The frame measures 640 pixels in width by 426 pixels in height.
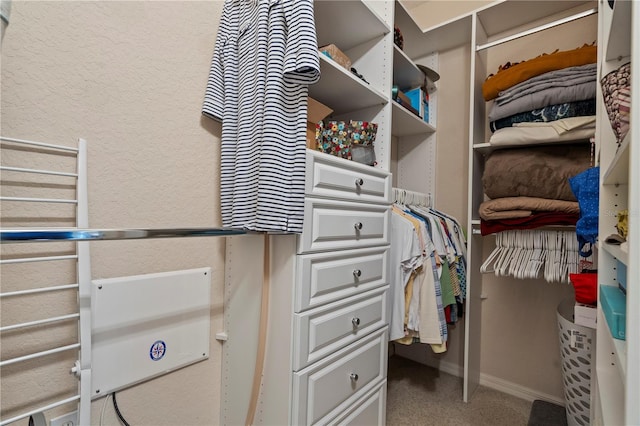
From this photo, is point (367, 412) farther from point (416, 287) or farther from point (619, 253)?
point (619, 253)

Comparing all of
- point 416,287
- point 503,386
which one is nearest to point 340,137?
point 416,287

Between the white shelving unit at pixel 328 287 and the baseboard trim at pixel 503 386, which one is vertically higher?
the white shelving unit at pixel 328 287

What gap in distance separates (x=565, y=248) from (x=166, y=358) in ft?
6.22

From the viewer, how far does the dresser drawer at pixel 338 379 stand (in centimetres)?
103

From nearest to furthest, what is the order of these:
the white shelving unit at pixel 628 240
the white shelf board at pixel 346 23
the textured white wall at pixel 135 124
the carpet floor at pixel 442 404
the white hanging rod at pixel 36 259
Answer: the white shelving unit at pixel 628 240 < the white hanging rod at pixel 36 259 < the textured white wall at pixel 135 124 < the white shelf board at pixel 346 23 < the carpet floor at pixel 442 404

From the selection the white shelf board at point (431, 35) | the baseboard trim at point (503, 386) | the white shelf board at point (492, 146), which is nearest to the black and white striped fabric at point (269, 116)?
the white shelf board at point (431, 35)

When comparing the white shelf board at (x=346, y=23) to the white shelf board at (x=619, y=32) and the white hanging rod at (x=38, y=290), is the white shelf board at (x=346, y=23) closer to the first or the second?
the white shelf board at (x=619, y=32)

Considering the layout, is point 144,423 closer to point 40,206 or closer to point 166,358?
point 166,358

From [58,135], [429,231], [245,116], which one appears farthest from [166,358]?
[429,231]

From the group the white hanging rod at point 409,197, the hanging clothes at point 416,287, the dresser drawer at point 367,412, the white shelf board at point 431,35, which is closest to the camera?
the dresser drawer at point 367,412

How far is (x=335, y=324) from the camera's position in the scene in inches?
44.6

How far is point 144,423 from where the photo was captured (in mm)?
1104

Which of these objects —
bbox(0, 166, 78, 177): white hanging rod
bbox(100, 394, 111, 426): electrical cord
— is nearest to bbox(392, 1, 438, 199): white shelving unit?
bbox(0, 166, 78, 177): white hanging rod

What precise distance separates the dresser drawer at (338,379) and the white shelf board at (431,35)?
70.7 inches
